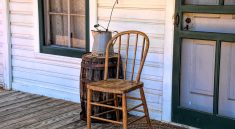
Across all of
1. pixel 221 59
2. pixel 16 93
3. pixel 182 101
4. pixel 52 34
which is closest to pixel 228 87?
pixel 221 59

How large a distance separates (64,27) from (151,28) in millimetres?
1270

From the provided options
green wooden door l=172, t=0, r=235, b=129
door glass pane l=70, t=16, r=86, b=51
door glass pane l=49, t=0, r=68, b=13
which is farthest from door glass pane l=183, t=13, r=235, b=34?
door glass pane l=49, t=0, r=68, b=13

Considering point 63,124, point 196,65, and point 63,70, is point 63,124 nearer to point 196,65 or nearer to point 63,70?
point 63,70

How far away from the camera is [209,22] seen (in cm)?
359

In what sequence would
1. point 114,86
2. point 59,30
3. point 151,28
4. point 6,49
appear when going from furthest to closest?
1. point 6,49
2. point 59,30
3. point 151,28
4. point 114,86

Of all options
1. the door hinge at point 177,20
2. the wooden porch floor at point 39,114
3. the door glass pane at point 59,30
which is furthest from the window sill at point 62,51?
the door hinge at point 177,20

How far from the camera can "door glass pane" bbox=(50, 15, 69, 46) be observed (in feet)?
15.8

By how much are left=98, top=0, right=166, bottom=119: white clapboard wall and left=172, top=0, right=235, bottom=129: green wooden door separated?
0.62 ft

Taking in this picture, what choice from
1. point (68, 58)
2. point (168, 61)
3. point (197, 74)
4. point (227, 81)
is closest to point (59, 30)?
point (68, 58)

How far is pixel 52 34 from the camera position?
4.97 meters

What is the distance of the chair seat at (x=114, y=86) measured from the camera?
3.36 metres

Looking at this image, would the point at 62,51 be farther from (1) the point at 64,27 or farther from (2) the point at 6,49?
(2) the point at 6,49

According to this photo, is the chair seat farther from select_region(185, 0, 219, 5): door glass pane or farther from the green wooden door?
select_region(185, 0, 219, 5): door glass pane

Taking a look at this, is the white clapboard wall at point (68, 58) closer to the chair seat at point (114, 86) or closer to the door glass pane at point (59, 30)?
the door glass pane at point (59, 30)
